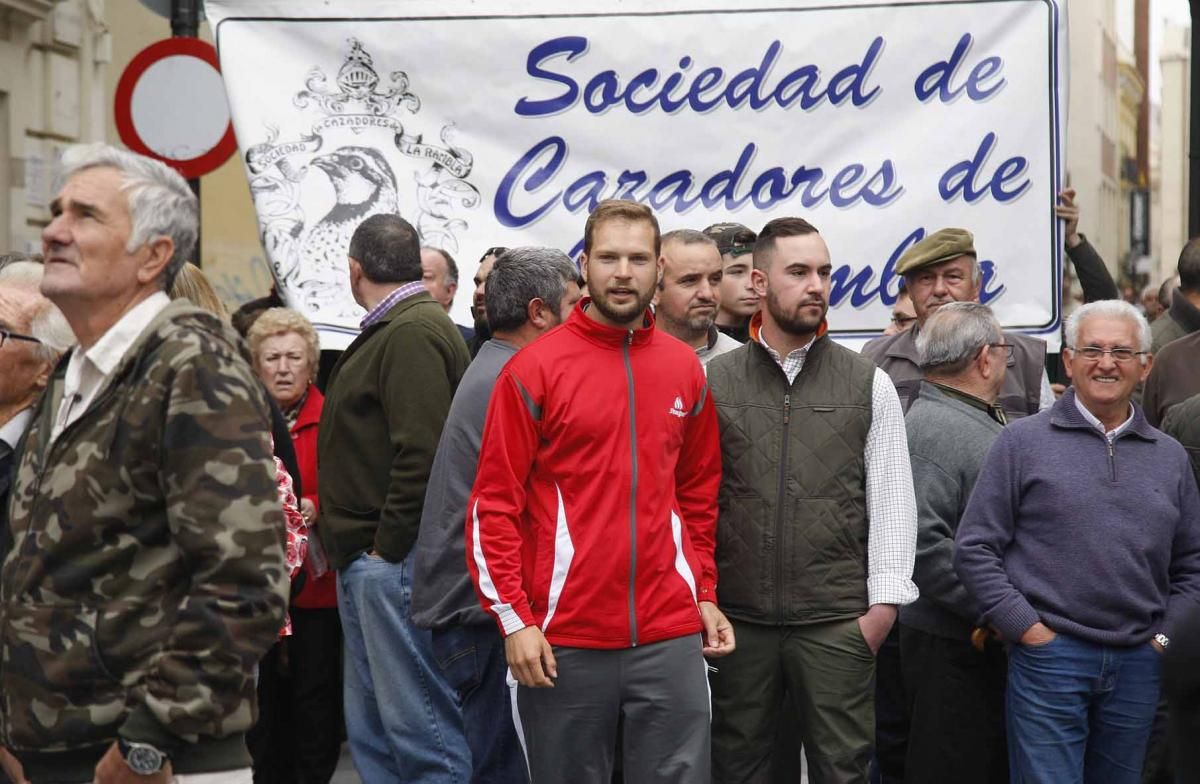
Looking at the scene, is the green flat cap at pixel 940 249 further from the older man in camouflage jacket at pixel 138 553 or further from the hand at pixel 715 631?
the older man in camouflage jacket at pixel 138 553

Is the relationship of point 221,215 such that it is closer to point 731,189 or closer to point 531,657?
point 731,189

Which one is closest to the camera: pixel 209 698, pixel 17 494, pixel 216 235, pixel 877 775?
pixel 209 698

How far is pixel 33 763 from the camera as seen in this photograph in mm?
3184

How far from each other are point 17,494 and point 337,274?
153 inches

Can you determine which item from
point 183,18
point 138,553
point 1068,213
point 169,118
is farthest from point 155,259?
point 183,18

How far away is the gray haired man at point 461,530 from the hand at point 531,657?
0.85 metres

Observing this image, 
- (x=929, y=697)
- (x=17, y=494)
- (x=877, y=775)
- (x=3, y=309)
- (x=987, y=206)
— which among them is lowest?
(x=877, y=775)

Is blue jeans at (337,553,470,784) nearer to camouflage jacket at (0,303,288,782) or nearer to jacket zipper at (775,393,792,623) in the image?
jacket zipper at (775,393,792,623)

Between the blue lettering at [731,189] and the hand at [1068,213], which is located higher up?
the blue lettering at [731,189]

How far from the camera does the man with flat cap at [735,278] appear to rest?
6.72 meters

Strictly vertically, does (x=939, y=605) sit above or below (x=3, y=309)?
below

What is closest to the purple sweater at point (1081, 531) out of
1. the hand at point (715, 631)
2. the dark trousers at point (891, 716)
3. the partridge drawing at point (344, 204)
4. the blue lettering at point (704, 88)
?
the hand at point (715, 631)

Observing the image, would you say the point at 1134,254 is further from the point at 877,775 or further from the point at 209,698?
the point at 209,698

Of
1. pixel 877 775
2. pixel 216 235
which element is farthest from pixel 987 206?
pixel 216 235
